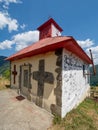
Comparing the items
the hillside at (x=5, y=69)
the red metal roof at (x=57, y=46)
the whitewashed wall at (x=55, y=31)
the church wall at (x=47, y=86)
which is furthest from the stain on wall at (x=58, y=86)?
the hillside at (x=5, y=69)

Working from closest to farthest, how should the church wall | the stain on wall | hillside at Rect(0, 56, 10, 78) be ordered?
the stain on wall < the church wall < hillside at Rect(0, 56, 10, 78)

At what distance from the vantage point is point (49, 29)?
35.5ft

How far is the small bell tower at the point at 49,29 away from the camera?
35.2 feet

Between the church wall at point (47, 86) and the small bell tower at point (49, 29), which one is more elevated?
the small bell tower at point (49, 29)

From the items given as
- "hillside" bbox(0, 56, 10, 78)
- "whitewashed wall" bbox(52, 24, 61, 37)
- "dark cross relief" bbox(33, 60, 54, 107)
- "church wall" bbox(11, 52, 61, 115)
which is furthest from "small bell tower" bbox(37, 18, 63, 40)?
"hillside" bbox(0, 56, 10, 78)

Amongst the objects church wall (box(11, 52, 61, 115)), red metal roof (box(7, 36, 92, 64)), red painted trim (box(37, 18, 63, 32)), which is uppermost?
red painted trim (box(37, 18, 63, 32))

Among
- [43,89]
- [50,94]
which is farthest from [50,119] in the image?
[43,89]

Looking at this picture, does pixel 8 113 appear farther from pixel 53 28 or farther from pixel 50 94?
pixel 53 28

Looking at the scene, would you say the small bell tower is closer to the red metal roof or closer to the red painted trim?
the red painted trim

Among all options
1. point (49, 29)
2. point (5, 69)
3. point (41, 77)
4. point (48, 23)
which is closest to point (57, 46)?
point (41, 77)

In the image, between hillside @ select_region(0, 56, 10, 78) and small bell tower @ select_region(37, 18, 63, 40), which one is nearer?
small bell tower @ select_region(37, 18, 63, 40)

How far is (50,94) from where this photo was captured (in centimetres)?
582

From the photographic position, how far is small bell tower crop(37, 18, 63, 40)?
10741mm

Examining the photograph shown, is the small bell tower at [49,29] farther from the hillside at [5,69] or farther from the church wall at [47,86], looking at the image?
the hillside at [5,69]
